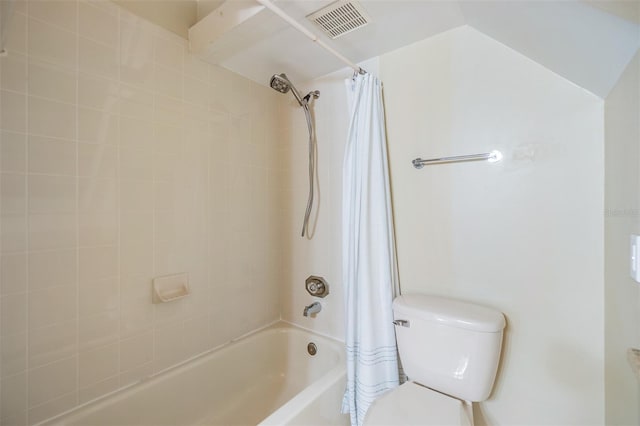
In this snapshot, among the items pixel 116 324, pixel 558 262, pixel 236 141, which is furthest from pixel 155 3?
pixel 558 262

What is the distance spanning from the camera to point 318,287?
1727 millimetres

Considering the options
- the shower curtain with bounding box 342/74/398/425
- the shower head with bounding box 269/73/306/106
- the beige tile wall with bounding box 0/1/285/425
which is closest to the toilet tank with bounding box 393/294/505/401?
the shower curtain with bounding box 342/74/398/425

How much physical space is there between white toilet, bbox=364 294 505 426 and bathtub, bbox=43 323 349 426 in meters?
0.30

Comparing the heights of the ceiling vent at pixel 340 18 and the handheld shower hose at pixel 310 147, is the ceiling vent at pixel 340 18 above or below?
above

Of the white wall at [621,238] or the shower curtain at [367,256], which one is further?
the shower curtain at [367,256]

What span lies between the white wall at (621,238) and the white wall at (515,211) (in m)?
0.07

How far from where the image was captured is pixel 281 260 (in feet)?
6.52

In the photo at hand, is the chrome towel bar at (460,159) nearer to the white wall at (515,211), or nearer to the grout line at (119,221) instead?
the white wall at (515,211)

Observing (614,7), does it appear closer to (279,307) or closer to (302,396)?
(302,396)

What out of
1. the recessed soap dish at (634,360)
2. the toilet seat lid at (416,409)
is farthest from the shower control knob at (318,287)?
the recessed soap dish at (634,360)

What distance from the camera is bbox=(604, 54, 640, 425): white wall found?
71 cm

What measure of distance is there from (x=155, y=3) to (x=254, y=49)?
1.62ft

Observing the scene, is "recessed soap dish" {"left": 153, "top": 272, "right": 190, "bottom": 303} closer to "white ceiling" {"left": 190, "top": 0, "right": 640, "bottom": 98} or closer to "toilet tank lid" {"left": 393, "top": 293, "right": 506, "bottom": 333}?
"toilet tank lid" {"left": 393, "top": 293, "right": 506, "bottom": 333}

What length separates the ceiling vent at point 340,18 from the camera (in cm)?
109
